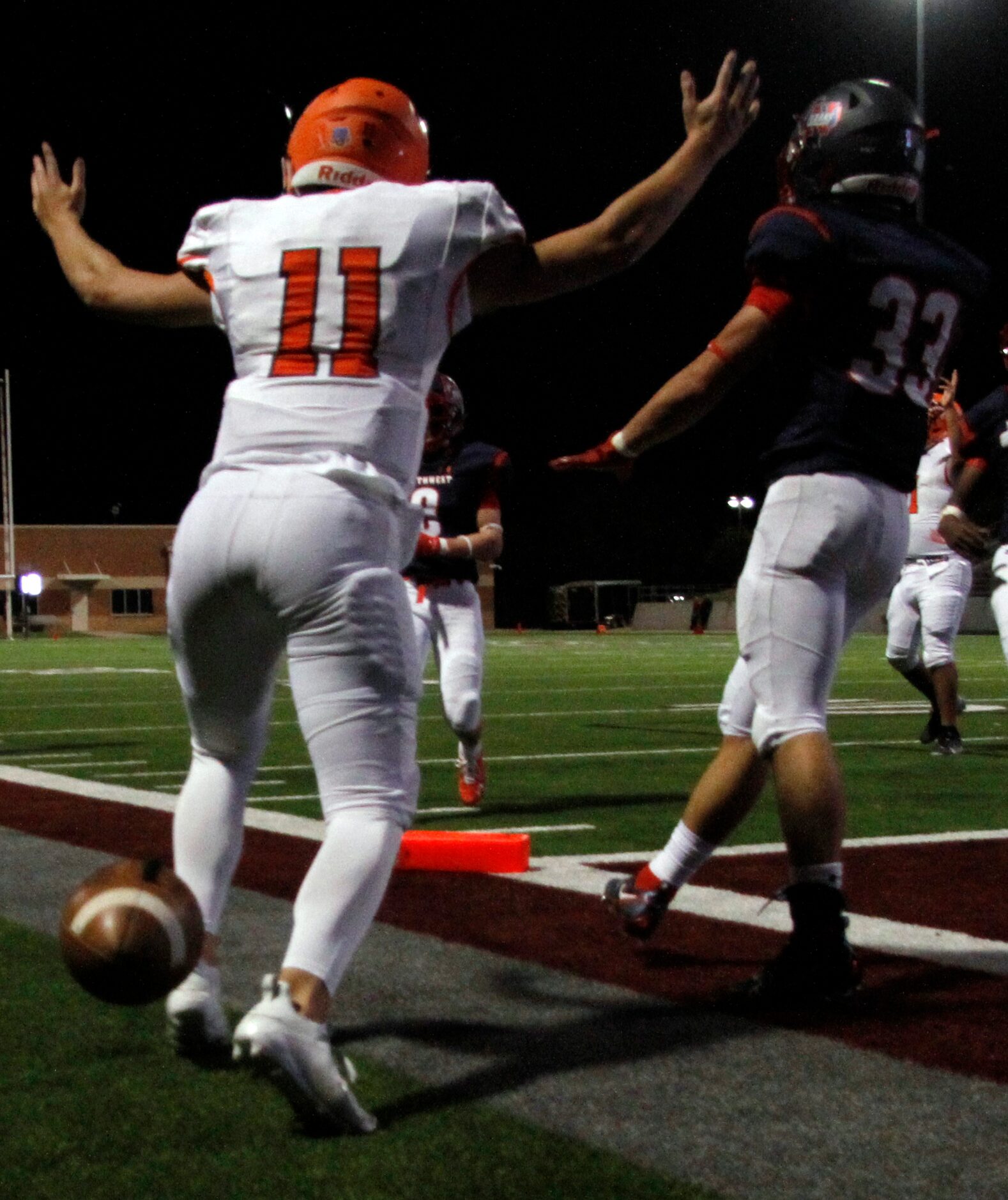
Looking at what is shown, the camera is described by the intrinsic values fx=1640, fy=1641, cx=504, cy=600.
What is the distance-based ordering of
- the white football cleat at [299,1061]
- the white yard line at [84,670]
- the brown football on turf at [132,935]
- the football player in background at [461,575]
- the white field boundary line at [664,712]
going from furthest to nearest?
the white yard line at [84,670] < the white field boundary line at [664,712] < the football player in background at [461,575] < the brown football on turf at [132,935] < the white football cleat at [299,1061]

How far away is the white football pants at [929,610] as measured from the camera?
1076cm

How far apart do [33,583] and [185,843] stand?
200 feet

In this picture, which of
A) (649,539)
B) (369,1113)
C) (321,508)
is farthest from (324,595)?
(649,539)

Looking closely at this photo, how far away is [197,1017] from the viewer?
10.3ft

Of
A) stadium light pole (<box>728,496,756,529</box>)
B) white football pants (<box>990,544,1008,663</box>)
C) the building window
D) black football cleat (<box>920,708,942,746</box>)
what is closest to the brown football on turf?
white football pants (<box>990,544,1008,663</box>)

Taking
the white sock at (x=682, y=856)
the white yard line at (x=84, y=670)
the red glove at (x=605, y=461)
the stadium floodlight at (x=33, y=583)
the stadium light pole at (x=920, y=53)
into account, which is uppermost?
the stadium light pole at (x=920, y=53)

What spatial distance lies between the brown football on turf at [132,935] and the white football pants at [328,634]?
203 millimetres

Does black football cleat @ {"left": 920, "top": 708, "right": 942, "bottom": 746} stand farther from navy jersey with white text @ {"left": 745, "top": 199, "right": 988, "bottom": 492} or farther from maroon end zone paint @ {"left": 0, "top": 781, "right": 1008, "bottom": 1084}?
navy jersey with white text @ {"left": 745, "top": 199, "right": 988, "bottom": 492}

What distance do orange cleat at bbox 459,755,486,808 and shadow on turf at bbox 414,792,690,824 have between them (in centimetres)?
6

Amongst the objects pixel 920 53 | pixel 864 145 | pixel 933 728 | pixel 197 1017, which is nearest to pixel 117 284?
pixel 197 1017

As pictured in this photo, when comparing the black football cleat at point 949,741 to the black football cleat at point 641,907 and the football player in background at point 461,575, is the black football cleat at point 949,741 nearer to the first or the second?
the football player in background at point 461,575

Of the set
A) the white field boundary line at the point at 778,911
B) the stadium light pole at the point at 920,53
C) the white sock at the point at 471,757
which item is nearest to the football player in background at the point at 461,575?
the white sock at the point at 471,757

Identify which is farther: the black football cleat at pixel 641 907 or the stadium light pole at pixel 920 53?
the stadium light pole at pixel 920 53

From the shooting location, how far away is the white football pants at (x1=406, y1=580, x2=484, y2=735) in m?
7.62
